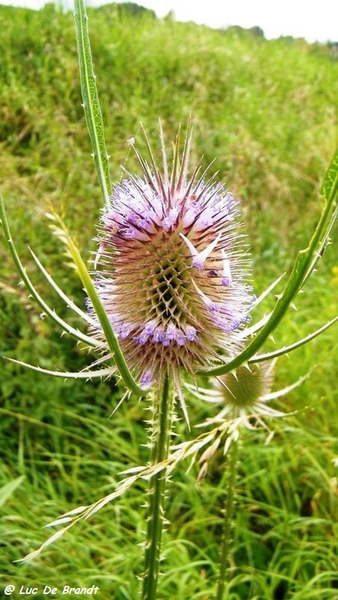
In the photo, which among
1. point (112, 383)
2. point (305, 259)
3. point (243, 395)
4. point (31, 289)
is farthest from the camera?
point (112, 383)

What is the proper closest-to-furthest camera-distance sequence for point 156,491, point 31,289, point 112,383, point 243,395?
point 31,289
point 156,491
point 243,395
point 112,383

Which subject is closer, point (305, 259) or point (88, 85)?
point (305, 259)

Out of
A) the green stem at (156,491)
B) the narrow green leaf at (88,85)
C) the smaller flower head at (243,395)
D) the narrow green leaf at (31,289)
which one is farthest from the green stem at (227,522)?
the narrow green leaf at (88,85)

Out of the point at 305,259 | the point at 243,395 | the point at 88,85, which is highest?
the point at 88,85

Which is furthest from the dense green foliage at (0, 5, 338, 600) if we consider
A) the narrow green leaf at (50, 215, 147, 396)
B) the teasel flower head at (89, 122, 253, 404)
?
the narrow green leaf at (50, 215, 147, 396)

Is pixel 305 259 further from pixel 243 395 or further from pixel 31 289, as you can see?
pixel 243 395

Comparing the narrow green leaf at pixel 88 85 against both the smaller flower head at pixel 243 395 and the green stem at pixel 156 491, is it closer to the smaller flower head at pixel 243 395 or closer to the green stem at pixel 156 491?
the green stem at pixel 156 491

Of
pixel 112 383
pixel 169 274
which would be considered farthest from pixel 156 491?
pixel 112 383

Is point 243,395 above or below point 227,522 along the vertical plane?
above
